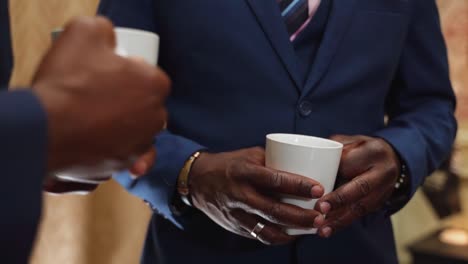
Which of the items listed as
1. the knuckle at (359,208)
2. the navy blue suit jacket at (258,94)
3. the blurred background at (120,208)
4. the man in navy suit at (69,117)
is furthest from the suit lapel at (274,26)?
the blurred background at (120,208)

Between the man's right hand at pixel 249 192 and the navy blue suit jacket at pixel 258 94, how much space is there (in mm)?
55

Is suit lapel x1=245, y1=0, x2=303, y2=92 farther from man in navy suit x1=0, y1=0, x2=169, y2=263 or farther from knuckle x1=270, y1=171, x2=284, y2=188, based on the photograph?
man in navy suit x1=0, y1=0, x2=169, y2=263

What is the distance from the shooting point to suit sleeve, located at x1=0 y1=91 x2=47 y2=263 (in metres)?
0.42

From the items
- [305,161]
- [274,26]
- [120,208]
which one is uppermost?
[274,26]

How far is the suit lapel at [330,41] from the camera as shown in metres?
0.83

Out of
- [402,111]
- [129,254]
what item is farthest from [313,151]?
[129,254]

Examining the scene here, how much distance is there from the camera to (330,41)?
0.83 metres

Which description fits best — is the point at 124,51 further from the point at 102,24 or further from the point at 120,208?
the point at 120,208

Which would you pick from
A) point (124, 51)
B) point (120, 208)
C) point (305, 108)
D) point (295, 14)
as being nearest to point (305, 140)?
point (305, 108)


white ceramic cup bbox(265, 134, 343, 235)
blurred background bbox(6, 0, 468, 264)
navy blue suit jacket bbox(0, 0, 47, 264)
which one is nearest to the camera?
navy blue suit jacket bbox(0, 0, 47, 264)

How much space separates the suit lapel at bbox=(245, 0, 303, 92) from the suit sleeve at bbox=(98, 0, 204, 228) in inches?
6.8

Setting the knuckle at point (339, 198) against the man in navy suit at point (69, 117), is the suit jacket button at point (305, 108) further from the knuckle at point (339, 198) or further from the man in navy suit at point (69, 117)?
the man in navy suit at point (69, 117)

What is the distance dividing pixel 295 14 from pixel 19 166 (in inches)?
21.0

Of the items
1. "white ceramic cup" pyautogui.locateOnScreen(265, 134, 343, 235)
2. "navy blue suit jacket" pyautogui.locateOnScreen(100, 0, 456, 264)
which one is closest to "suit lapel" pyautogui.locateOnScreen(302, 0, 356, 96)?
"navy blue suit jacket" pyautogui.locateOnScreen(100, 0, 456, 264)
